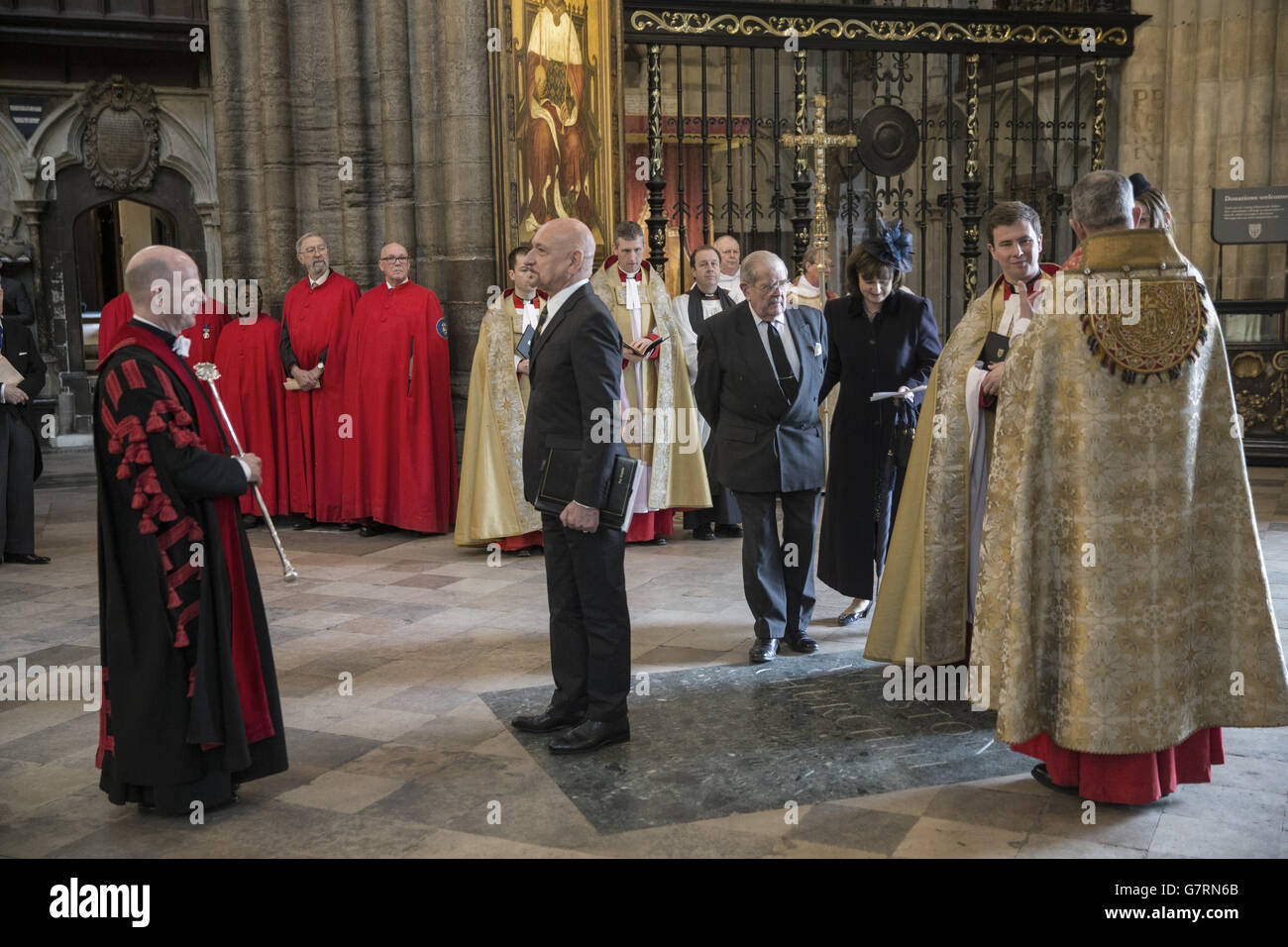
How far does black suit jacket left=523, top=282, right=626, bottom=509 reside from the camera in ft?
12.4

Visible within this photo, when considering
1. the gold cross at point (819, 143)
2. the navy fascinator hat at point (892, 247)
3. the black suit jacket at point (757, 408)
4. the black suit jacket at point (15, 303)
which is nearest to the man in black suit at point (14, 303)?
the black suit jacket at point (15, 303)

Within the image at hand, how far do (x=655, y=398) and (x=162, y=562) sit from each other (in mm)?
4397

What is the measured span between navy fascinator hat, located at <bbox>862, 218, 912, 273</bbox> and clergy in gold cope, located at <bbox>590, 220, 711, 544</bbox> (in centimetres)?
228

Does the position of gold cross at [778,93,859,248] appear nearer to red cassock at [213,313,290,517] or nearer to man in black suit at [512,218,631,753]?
red cassock at [213,313,290,517]

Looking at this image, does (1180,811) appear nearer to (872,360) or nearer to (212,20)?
(872,360)

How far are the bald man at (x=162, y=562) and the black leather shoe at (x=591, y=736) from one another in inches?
39.8

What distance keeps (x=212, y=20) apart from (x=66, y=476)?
472cm

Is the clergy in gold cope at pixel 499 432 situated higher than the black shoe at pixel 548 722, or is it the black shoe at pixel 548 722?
the clergy in gold cope at pixel 499 432

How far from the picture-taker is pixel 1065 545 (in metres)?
3.35

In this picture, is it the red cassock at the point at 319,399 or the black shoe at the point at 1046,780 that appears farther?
the red cassock at the point at 319,399

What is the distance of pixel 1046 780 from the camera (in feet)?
11.7

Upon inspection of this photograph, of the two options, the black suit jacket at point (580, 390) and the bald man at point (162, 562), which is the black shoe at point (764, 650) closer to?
the black suit jacket at point (580, 390)

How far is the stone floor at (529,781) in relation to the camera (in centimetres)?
323

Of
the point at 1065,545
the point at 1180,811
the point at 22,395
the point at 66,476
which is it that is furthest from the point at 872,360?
the point at 66,476
